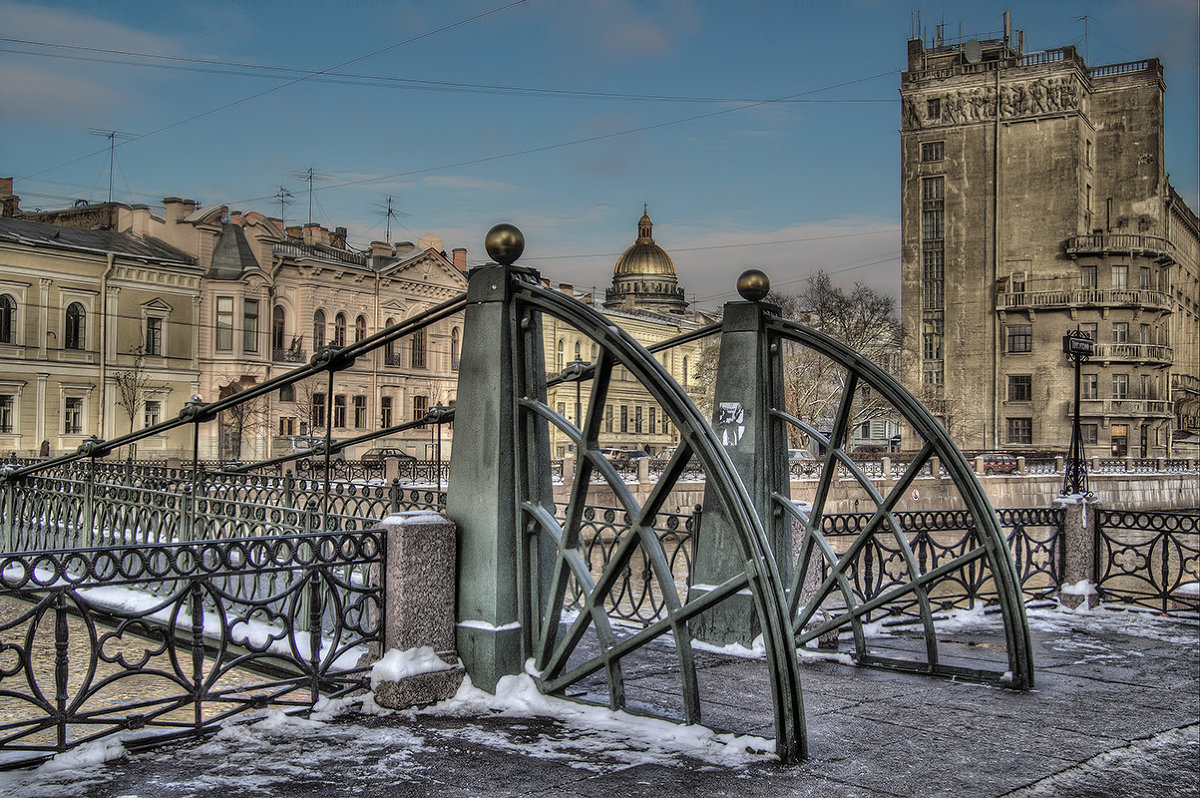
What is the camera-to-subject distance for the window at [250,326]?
46.6 m

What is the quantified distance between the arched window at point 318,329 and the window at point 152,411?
297 inches

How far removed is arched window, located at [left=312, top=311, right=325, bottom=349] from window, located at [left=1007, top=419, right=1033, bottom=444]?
3496cm

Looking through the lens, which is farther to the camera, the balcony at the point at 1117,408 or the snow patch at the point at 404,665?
the balcony at the point at 1117,408

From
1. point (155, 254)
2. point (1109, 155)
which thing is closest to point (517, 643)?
point (155, 254)

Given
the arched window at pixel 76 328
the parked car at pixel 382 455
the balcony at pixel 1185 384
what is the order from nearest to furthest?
1. the parked car at pixel 382 455
2. the arched window at pixel 76 328
3. the balcony at pixel 1185 384

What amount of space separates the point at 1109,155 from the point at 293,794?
216 feet

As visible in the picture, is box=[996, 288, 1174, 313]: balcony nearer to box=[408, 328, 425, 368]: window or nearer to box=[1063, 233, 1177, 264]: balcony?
box=[1063, 233, 1177, 264]: balcony

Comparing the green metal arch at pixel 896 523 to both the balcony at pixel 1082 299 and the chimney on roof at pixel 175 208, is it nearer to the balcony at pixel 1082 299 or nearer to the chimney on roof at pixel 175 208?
the chimney on roof at pixel 175 208

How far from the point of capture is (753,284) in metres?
8.05

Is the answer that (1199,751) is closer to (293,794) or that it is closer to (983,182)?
(293,794)

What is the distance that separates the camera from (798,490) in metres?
37.3

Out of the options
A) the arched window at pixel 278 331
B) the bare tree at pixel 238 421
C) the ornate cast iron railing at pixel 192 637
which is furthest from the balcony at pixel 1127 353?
the ornate cast iron railing at pixel 192 637

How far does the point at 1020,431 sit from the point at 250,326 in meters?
38.4

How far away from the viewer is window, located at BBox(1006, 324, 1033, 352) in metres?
58.4
